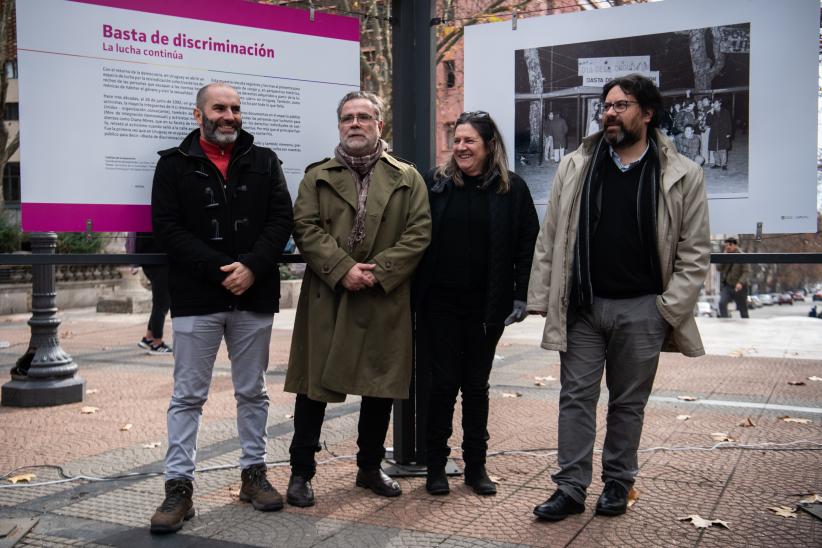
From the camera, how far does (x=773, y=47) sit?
4.78m

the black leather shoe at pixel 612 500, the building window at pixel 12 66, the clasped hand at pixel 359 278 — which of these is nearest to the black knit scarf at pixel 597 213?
the black leather shoe at pixel 612 500

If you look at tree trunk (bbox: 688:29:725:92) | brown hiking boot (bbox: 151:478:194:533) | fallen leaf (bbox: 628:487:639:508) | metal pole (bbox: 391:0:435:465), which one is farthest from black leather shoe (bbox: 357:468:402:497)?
tree trunk (bbox: 688:29:725:92)

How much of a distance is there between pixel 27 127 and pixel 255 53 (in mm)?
1326

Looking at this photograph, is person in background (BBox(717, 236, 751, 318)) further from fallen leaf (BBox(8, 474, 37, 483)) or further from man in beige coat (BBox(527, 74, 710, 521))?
fallen leaf (BBox(8, 474, 37, 483))

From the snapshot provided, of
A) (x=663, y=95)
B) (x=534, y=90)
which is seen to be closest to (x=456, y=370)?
(x=534, y=90)

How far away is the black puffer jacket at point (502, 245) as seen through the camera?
14.8 feet

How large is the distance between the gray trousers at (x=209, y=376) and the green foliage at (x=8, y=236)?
18618mm

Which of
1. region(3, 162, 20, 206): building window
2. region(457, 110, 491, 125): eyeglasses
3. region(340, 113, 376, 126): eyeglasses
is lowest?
region(340, 113, 376, 126): eyeglasses

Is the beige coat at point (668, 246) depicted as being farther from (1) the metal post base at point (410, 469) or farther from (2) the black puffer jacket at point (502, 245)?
(1) the metal post base at point (410, 469)

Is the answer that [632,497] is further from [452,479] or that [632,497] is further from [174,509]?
[174,509]

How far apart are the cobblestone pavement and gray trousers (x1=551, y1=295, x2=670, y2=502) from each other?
230 millimetres

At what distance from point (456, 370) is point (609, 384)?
0.80m

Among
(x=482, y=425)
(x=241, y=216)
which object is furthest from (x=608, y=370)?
(x=241, y=216)

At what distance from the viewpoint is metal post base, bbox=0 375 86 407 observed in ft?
24.3
